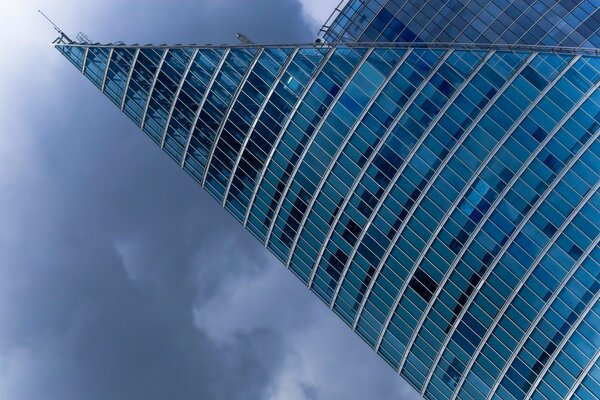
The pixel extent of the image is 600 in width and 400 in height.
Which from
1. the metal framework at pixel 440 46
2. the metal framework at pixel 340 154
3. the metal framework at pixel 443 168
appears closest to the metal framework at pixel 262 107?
the metal framework at pixel 440 46

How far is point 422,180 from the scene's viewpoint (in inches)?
3211

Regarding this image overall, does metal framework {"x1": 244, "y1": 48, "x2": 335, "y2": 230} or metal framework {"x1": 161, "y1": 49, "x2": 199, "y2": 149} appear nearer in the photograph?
metal framework {"x1": 244, "y1": 48, "x2": 335, "y2": 230}

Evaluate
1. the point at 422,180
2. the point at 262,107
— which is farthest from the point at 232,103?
the point at 422,180

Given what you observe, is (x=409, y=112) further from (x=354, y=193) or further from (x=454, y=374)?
(x=454, y=374)

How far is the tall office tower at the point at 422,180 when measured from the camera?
76.9 meters

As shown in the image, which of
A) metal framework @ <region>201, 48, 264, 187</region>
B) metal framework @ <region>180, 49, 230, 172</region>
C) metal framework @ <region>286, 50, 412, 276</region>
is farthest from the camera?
metal framework @ <region>180, 49, 230, 172</region>

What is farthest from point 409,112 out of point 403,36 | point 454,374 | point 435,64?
point 403,36

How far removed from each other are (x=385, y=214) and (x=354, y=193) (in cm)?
368

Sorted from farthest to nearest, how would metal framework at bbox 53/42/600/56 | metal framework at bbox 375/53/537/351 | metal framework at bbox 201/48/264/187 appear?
1. metal framework at bbox 201/48/264/187
2. metal framework at bbox 375/53/537/351
3. metal framework at bbox 53/42/600/56

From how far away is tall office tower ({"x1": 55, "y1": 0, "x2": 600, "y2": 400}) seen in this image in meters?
76.9

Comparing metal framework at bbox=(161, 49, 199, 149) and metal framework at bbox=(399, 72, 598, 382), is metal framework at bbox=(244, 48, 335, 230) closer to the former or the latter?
metal framework at bbox=(161, 49, 199, 149)

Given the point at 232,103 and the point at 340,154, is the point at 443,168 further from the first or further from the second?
the point at 232,103

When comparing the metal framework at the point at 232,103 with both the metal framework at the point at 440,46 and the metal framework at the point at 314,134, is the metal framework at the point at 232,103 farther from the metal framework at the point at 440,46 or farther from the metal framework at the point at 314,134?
the metal framework at the point at 314,134

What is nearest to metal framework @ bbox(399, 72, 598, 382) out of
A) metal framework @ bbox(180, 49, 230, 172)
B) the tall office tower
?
the tall office tower
